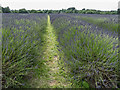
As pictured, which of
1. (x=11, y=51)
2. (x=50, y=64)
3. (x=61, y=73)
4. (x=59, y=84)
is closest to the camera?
(x=11, y=51)

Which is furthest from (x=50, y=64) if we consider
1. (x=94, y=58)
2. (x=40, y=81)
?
(x=94, y=58)

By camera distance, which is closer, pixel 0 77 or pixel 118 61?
pixel 0 77

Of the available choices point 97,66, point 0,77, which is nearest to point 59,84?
point 97,66

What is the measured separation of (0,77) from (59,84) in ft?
4.19

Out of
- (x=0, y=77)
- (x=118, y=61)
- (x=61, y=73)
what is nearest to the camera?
(x=0, y=77)

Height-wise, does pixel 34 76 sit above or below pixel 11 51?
below

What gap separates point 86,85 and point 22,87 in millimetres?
1405

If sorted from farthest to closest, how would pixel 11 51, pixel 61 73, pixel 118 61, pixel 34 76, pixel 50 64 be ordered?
pixel 50 64 < pixel 61 73 < pixel 34 76 < pixel 11 51 < pixel 118 61

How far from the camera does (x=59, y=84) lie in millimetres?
2430

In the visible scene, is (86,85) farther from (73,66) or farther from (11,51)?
(11,51)

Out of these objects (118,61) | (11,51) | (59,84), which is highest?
(11,51)

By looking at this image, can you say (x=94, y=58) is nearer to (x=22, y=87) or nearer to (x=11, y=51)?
(x=22, y=87)

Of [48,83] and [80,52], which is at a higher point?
[80,52]

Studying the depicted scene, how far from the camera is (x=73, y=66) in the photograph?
248cm
